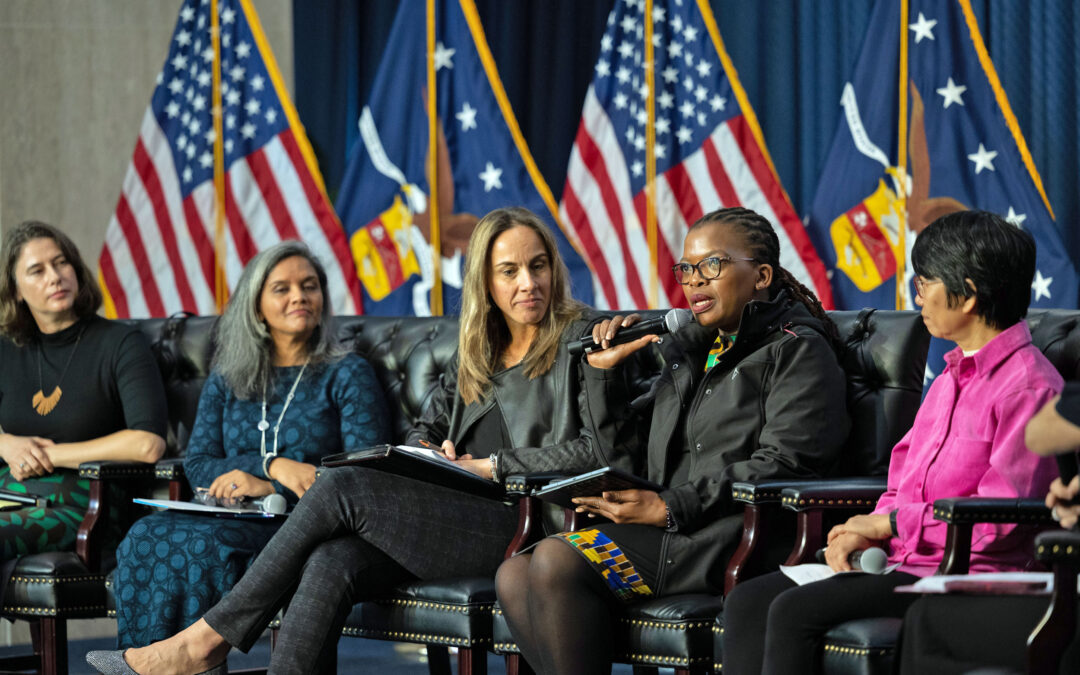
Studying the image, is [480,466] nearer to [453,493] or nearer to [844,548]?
[453,493]

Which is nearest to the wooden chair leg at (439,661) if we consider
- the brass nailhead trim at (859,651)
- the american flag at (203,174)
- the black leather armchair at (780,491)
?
the black leather armchair at (780,491)

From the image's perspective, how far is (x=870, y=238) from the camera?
4582mm

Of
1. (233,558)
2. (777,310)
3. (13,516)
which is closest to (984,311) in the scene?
(777,310)

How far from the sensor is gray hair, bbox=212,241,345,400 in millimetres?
3635

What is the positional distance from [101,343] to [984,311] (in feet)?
8.45

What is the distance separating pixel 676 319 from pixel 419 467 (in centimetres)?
65

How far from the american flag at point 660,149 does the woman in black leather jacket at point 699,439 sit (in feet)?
6.36

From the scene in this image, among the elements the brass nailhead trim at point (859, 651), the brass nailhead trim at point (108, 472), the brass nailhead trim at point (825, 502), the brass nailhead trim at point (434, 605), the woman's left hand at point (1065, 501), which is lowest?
the brass nailhead trim at point (434, 605)

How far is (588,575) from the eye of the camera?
261cm

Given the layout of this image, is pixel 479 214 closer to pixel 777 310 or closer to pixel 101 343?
pixel 101 343

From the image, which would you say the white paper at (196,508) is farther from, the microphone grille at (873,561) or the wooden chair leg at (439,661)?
the microphone grille at (873,561)

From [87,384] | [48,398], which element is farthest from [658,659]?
[48,398]

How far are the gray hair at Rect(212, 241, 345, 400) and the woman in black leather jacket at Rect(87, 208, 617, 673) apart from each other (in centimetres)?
45

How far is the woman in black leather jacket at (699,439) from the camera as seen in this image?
2.62 meters
